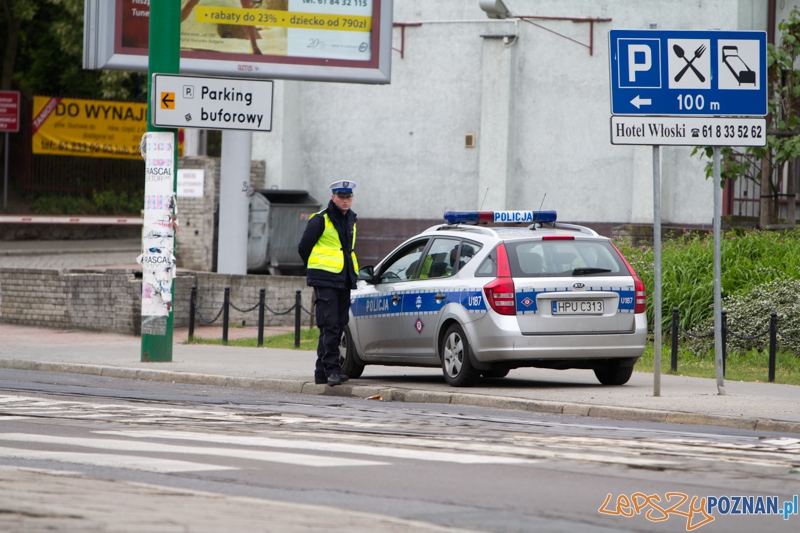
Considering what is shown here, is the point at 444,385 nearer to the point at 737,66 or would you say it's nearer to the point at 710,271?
the point at 737,66

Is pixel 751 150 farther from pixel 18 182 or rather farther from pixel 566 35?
pixel 18 182

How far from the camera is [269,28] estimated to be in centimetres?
2227

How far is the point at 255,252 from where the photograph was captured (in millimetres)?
26312

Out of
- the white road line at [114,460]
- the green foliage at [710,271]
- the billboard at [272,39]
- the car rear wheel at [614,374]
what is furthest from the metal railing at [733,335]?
the billboard at [272,39]

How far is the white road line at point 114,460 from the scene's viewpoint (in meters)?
7.00

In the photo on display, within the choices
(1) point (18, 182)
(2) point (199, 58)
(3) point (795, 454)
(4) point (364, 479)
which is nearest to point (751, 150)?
(2) point (199, 58)

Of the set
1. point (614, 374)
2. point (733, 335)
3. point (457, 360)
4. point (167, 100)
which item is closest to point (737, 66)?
point (614, 374)

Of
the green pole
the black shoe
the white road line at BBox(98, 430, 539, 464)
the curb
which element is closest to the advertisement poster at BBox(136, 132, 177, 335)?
the green pole

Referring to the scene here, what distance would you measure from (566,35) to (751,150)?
255 inches

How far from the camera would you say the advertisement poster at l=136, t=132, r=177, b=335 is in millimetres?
15484

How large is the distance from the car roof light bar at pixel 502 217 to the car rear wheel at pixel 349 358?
1.70 metres

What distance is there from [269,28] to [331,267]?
35.1ft

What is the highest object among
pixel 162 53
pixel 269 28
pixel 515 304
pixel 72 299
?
pixel 269 28

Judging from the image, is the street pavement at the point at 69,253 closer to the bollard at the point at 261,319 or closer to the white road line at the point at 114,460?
the bollard at the point at 261,319
